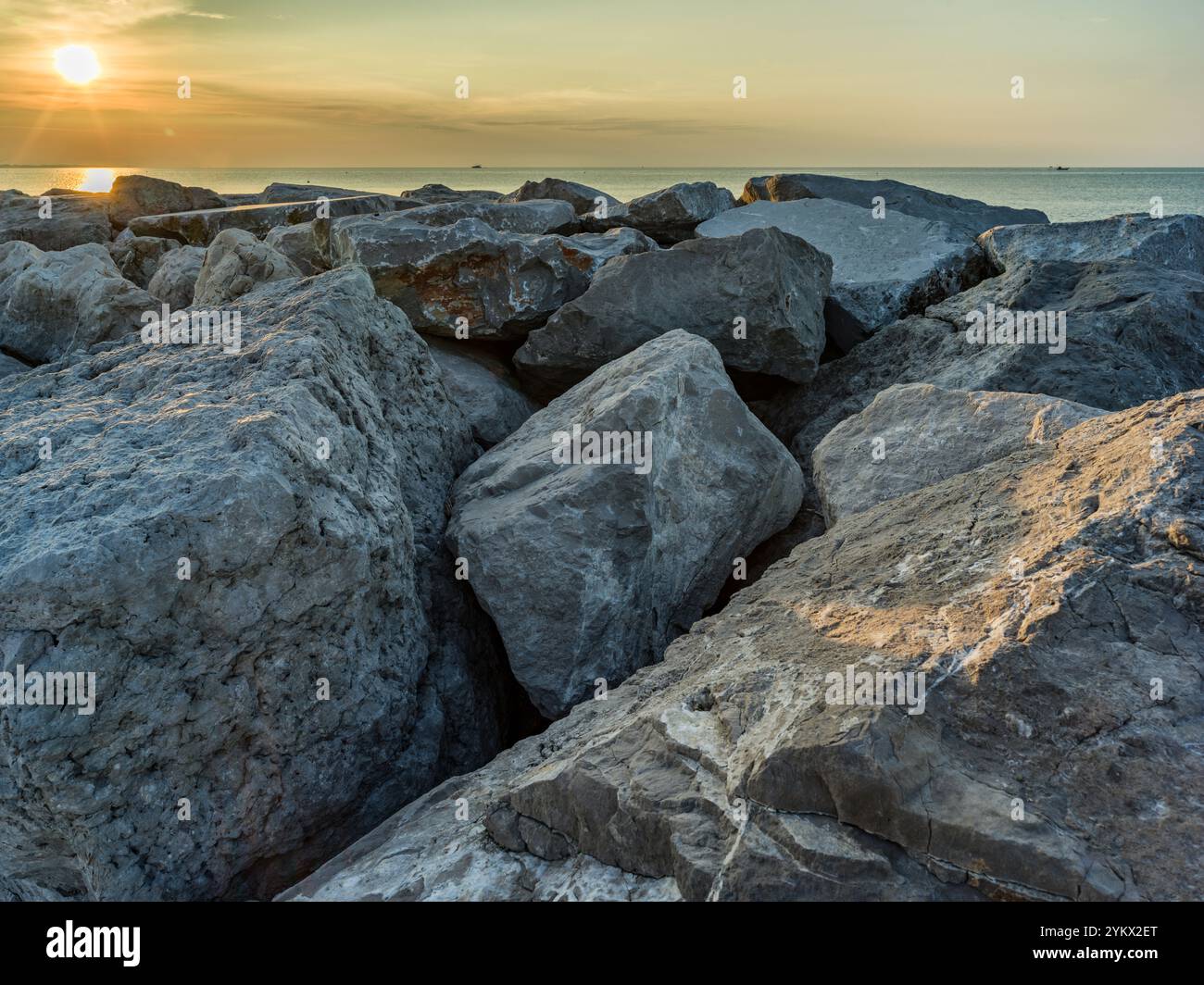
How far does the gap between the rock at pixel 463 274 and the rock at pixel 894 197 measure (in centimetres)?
412

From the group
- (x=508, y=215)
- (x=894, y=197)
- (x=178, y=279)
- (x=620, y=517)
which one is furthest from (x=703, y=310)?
(x=178, y=279)

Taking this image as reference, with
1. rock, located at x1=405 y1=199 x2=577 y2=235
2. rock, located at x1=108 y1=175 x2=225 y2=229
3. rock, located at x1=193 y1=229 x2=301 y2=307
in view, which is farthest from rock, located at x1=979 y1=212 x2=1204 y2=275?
rock, located at x1=108 y1=175 x2=225 y2=229

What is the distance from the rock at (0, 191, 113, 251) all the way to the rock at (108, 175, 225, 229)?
1.20m

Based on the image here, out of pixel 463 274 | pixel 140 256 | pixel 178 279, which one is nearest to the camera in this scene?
pixel 463 274

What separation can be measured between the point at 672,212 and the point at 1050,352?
162 inches

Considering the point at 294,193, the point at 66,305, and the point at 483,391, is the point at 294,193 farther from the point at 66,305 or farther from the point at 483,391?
the point at 483,391

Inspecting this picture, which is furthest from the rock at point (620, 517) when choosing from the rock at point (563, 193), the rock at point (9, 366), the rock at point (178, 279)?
the rock at point (563, 193)

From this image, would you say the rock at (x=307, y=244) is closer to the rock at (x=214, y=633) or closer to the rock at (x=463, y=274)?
the rock at (x=463, y=274)

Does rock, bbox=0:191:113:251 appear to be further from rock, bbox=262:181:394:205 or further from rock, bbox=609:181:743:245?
rock, bbox=609:181:743:245

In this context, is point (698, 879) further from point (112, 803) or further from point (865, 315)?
point (865, 315)

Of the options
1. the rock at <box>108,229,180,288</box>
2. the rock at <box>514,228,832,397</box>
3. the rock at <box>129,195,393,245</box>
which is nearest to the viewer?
the rock at <box>514,228,832,397</box>

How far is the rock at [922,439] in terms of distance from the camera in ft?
12.5

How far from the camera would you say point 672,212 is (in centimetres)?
834

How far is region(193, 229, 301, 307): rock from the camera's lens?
5980mm
